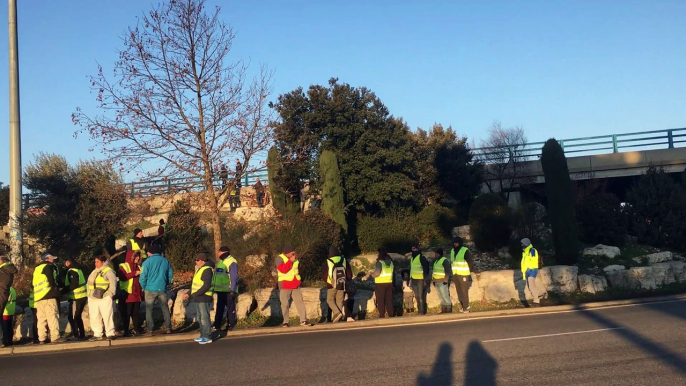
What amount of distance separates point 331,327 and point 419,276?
9.60 ft

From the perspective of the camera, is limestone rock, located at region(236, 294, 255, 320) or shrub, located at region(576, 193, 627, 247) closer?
limestone rock, located at region(236, 294, 255, 320)

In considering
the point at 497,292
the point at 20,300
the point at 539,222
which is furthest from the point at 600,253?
the point at 20,300

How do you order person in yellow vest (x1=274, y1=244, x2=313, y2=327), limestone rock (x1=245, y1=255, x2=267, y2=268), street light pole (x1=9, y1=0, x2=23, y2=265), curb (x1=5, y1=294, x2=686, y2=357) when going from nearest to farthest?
1. curb (x1=5, y1=294, x2=686, y2=357)
2. person in yellow vest (x1=274, y1=244, x2=313, y2=327)
3. street light pole (x1=9, y1=0, x2=23, y2=265)
4. limestone rock (x1=245, y1=255, x2=267, y2=268)

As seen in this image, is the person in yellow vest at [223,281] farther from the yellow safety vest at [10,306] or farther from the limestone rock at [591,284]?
the limestone rock at [591,284]

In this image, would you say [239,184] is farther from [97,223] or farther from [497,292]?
[497,292]

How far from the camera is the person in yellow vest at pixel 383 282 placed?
599 inches

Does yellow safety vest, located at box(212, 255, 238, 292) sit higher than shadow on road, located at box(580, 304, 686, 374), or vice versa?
yellow safety vest, located at box(212, 255, 238, 292)

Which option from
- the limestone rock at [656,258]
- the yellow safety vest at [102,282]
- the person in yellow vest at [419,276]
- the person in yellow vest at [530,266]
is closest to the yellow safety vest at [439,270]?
the person in yellow vest at [419,276]

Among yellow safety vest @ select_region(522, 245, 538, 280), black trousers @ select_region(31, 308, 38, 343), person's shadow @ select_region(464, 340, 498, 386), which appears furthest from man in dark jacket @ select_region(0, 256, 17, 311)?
yellow safety vest @ select_region(522, 245, 538, 280)

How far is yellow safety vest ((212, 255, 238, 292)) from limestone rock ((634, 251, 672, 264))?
16.2 m

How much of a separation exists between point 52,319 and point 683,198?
78.2 ft

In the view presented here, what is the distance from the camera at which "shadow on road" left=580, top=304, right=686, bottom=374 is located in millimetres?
8891

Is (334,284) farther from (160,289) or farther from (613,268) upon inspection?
(613,268)

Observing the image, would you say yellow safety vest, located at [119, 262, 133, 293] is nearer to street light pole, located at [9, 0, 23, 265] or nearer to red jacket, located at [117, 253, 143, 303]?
red jacket, located at [117, 253, 143, 303]
